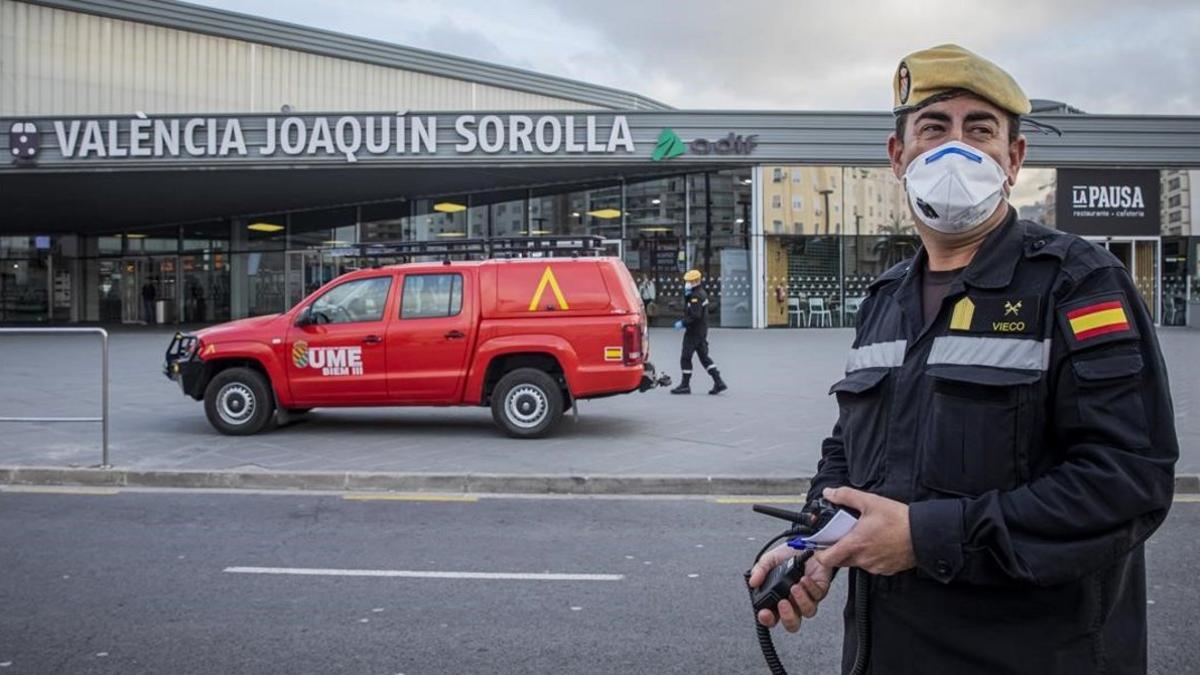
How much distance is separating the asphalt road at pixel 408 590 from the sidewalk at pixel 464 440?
31.9 inches

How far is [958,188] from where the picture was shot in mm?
1915

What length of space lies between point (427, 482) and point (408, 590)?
2.92m

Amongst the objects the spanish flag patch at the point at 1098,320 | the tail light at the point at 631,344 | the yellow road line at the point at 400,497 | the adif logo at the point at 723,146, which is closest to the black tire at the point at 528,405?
the tail light at the point at 631,344

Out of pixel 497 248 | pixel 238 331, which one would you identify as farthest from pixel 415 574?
pixel 497 248

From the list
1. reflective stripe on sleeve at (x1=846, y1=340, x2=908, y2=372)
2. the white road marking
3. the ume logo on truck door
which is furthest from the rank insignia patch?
the ume logo on truck door

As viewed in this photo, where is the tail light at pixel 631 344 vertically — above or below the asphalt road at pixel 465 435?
above

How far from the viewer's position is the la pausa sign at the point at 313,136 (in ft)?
81.6

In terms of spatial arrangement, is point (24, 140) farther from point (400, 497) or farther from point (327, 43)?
point (400, 497)

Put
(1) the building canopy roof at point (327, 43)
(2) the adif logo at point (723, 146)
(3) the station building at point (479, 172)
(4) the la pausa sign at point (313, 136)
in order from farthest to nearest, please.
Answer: (1) the building canopy roof at point (327, 43) → (2) the adif logo at point (723, 146) → (3) the station building at point (479, 172) → (4) the la pausa sign at point (313, 136)

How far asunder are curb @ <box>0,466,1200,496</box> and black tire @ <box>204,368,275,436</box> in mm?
1985

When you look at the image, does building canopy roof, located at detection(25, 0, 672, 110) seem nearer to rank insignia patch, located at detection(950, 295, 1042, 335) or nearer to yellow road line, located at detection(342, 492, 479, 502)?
yellow road line, located at detection(342, 492, 479, 502)

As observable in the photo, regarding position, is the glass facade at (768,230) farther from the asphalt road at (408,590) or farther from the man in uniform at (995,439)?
the man in uniform at (995,439)

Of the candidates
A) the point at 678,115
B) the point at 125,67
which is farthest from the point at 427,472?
the point at 125,67

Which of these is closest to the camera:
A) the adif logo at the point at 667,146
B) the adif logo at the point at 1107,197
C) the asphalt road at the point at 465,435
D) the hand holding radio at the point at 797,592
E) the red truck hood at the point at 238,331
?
the hand holding radio at the point at 797,592
